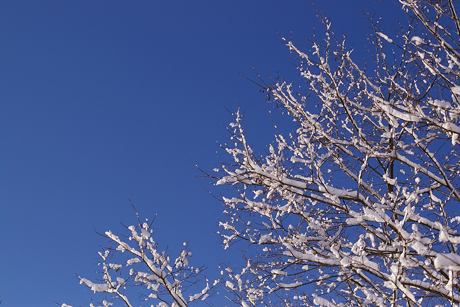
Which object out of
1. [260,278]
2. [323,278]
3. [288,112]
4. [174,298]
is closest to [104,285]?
[174,298]

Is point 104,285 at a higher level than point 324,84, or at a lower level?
lower

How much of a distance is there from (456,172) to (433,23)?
2082mm

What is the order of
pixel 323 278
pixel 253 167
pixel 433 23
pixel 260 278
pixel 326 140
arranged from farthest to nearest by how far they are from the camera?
1. pixel 326 140
2. pixel 260 278
3. pixel 323 278
4. pixel 253 167
5. pixel 433 23

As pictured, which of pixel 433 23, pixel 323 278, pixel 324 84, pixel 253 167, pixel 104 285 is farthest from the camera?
pixel 104 285

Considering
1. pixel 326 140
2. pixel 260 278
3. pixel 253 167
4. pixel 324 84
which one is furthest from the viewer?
pixel 324 84

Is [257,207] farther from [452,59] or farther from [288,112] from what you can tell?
[452,59]

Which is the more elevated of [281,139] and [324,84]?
[324,84]

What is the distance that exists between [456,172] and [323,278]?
2351 mm

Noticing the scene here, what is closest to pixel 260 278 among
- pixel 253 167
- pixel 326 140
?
pixel 253 167

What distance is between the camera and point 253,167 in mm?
3715

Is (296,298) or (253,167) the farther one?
(296,298)

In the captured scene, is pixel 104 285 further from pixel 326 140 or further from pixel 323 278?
pixel 326 140

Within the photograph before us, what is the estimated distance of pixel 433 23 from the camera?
338cm

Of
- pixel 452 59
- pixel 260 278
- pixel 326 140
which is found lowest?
pixel 260 278
